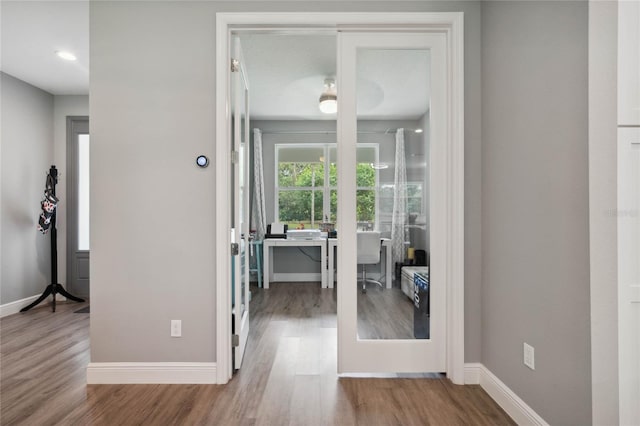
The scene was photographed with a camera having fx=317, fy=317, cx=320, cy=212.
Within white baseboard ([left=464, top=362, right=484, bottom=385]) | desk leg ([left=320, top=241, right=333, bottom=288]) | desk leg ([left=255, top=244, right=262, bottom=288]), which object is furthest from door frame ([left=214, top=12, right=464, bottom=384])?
desk leg ([left=255, top=244, right=262, bottom=288])

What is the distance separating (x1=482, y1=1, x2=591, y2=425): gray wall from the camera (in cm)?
135

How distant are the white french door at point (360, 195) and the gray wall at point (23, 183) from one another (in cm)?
383

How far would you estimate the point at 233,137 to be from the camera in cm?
218

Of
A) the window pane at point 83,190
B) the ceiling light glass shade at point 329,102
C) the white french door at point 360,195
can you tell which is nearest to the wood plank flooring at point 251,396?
the white french door at point 360,195

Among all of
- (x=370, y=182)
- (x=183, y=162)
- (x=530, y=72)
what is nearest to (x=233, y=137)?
(x=183, y=162)

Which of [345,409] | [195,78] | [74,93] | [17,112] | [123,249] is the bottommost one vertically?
[345,409]

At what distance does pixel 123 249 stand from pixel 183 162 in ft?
2.26

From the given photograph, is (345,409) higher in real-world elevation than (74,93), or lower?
lower

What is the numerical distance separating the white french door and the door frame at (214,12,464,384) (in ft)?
0.22

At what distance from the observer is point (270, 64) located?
3328 mm

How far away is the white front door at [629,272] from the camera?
4.05 ft

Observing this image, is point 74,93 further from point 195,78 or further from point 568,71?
point 568,71

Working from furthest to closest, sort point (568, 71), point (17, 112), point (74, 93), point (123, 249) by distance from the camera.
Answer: point (74, 93), point (17, 112), point (123, 249), point (568, 71)

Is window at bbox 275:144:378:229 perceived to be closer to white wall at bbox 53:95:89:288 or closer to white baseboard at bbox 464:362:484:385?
white wall at bbox 53:95:89:288
